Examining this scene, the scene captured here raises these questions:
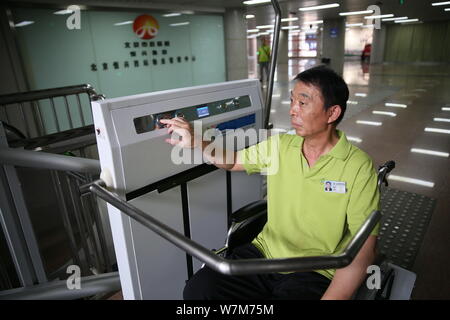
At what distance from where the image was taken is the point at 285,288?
118 centimetres

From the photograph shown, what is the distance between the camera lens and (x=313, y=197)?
1230mm

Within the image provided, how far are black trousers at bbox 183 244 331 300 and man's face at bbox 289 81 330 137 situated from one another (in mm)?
561

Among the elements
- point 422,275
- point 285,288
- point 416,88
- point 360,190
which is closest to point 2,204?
point 285,288

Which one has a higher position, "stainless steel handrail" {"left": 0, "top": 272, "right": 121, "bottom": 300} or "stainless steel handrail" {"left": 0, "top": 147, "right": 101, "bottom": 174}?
"stainless steel handrail" {"left": 0, "top": 147, "right": 101, "bottom": 174}

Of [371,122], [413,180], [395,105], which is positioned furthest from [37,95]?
[395,105]

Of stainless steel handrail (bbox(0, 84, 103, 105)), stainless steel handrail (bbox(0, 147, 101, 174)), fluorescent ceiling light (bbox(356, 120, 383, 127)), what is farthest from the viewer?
fluorescent ceiling light (bbox(356, 120, 383, 127))

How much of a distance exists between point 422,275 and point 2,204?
237 cm

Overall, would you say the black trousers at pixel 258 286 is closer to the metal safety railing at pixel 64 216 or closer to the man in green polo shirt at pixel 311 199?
the man in green polo shirt at pixel 311 199

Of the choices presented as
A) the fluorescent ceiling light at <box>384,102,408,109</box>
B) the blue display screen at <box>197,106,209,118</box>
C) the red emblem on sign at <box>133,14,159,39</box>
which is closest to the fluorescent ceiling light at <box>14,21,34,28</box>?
the red emblem on sign at <box>133,14,159,39</box>

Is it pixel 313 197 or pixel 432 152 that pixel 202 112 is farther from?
pixel 432 152

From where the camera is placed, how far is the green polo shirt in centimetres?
113

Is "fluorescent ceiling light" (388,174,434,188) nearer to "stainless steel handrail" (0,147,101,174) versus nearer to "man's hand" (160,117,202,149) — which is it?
Result: "man's hand" (160,117,202,149)

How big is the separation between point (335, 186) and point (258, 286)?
49 centimetres

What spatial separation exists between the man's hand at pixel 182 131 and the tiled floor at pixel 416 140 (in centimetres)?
159
